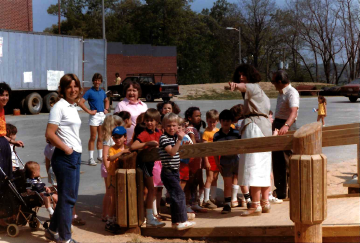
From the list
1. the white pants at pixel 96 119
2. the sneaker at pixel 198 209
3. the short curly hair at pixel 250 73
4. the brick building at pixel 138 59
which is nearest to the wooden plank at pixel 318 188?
the short curly hair at pixel 250 73

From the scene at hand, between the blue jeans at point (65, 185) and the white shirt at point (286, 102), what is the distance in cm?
300

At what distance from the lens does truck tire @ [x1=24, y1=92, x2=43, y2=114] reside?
24295 millimetres

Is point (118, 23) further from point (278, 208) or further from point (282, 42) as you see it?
point (278, 208)

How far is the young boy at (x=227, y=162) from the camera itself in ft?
21.4

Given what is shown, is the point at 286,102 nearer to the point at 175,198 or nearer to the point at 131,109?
the point at 131,109

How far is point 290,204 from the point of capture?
13.9ft

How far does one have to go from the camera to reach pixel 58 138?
5176 millimetres

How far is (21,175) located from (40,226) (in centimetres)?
68

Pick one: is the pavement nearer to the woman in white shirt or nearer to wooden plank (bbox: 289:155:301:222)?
the woman in white shirt

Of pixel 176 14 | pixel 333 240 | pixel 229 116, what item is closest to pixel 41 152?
pixel 229 116

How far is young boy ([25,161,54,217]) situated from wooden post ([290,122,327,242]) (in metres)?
3.05

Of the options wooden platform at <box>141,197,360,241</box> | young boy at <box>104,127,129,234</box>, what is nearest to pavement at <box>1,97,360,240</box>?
young boy at <box>104,127,129,234</box>

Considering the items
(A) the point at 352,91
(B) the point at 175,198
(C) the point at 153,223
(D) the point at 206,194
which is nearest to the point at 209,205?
(D) the point at 206,194

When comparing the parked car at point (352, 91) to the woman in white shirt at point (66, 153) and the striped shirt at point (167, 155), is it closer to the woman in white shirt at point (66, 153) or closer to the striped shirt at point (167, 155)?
the striped shirt at point (167, 155)
